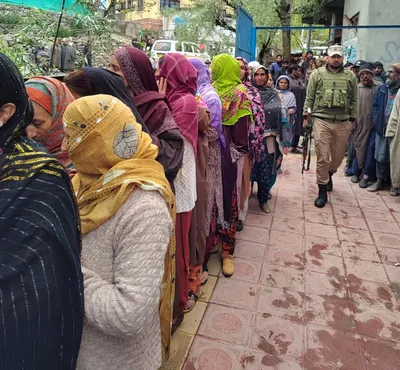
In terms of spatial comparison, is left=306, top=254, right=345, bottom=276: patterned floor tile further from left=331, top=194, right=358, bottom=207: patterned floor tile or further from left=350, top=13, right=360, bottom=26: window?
left=350, top=13, right=360, bottom=26: window

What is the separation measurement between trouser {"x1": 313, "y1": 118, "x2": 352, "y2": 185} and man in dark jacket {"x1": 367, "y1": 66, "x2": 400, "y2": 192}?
728mm

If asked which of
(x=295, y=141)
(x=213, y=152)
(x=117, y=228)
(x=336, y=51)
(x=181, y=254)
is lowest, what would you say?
(x=295, y=141)

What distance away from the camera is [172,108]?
2326 millimetres

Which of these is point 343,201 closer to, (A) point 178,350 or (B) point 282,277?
(B) point 282,277

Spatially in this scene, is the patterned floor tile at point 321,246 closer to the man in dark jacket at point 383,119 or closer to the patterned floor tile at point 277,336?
the patterned floor tile at point 277,336

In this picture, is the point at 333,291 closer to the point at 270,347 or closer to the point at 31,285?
the point at 270,347

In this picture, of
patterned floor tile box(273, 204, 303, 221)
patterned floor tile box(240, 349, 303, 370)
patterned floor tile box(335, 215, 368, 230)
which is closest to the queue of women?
patterned floor tile box(240, 349, 303, 370)

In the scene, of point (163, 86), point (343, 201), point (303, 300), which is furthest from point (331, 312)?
point (343, 201)

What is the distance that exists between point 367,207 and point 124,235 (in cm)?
428

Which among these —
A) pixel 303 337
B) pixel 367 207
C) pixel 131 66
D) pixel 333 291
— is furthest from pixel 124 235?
pixel 367 207

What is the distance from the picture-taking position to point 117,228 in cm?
120

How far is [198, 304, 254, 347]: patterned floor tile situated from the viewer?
8.04ft

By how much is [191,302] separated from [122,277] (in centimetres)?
165

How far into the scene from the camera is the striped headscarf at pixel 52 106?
169cm
